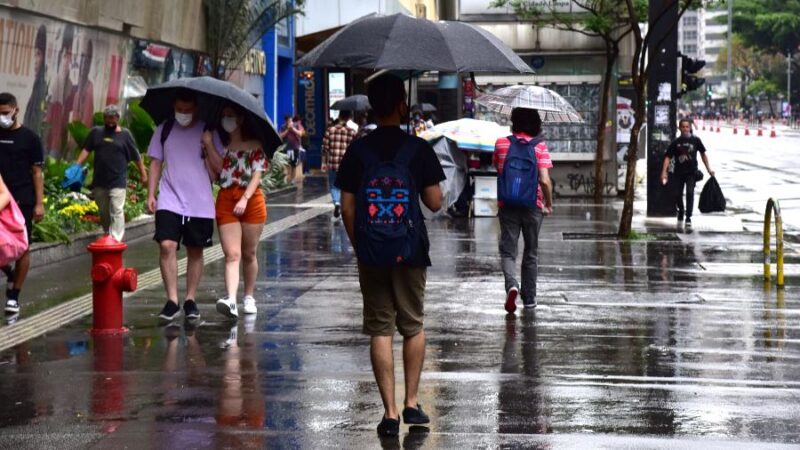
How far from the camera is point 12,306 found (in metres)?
11.7

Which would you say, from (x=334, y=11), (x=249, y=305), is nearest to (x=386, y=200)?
(x=249, y=305)

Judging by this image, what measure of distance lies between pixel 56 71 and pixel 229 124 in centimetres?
1042

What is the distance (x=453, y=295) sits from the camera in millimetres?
13250

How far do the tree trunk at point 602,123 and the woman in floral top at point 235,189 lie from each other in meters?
16.2

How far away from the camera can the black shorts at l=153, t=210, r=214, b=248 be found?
36.7 feet

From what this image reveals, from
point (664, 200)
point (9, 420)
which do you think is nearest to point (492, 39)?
point (9, 420)

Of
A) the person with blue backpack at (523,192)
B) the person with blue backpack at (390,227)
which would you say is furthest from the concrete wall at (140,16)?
the person with blue backpack at (390,227)

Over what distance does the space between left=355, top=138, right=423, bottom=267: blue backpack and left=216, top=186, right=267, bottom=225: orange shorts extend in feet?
13.4

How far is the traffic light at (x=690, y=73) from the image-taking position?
23.3 meters

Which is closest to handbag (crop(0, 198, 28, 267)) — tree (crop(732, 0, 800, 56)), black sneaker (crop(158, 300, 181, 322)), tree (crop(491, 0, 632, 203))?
black sneaker (crop(158, 300, 181, 322))

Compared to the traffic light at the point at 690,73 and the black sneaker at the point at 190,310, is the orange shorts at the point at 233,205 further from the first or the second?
the traffic light at the point at 690,73

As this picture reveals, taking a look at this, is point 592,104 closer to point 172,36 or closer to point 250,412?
point 172,36

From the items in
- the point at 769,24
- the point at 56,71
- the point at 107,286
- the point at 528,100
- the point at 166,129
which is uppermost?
the point at 769,24

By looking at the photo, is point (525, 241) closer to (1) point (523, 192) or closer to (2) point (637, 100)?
Answer: (1) point (523, 192)
